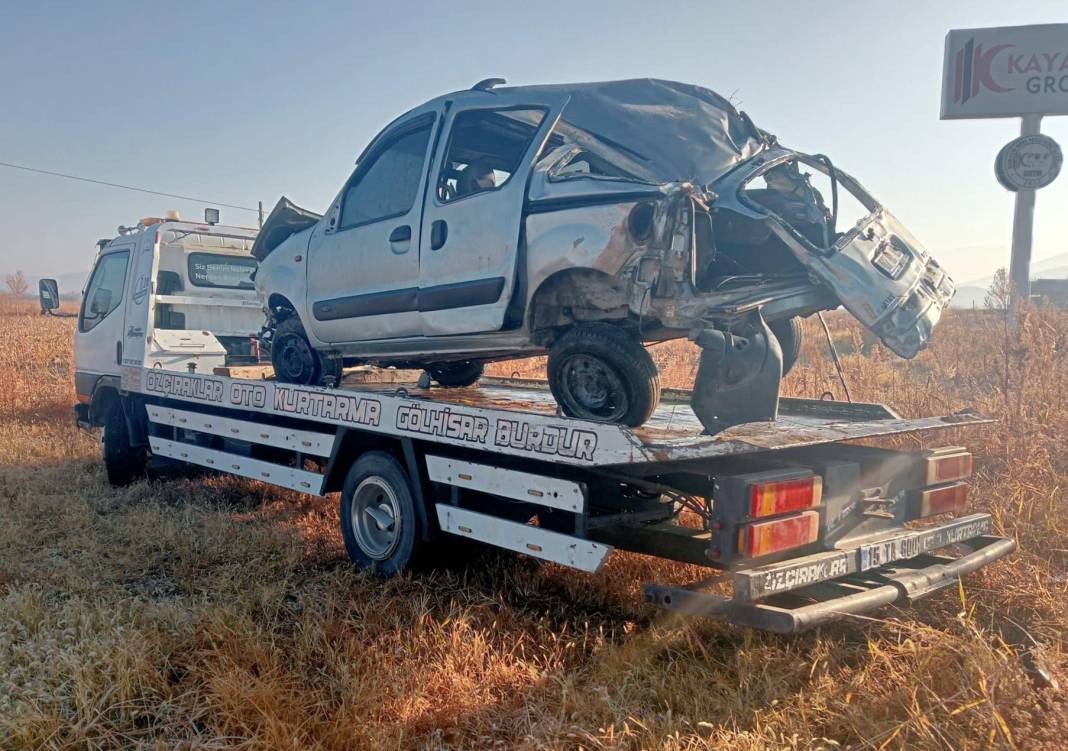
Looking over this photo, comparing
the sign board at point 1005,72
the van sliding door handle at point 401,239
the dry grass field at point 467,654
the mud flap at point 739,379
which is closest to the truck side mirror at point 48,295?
the dry grass field at point 467,654

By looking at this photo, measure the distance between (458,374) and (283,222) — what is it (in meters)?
1.85

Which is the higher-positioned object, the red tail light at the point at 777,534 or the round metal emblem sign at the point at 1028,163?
the round metal emblem sign at the point at 1028,163

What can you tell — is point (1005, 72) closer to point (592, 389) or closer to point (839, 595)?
point (592, 389)

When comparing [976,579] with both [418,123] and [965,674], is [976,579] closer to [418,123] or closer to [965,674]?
[965,674]

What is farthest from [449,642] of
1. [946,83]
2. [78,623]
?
[946,83]

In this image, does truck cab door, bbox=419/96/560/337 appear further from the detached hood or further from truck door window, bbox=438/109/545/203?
the detached hood

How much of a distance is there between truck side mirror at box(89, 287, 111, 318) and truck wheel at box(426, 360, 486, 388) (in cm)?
353

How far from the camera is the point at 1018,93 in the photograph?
9500mm

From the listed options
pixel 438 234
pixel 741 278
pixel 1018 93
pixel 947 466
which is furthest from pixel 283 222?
pixel 1018 93

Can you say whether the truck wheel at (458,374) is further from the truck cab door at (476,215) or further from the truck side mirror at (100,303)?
the truck side mirror at (100,303)

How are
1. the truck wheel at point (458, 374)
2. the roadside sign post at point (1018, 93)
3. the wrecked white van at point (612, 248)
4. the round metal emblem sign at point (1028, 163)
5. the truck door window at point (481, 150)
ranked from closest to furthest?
the wrecked white van at point (612, 248) → the truck door window at point (481, 150) → the truck wheel at point (458, 374) → the round metal emblem sign at point (1028, 163) → the roadside sign post at point (1018, 93)

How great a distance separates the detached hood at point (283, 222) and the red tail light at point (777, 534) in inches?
161

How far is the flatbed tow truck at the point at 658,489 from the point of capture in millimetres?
3025

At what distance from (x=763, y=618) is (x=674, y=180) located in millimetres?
2099
